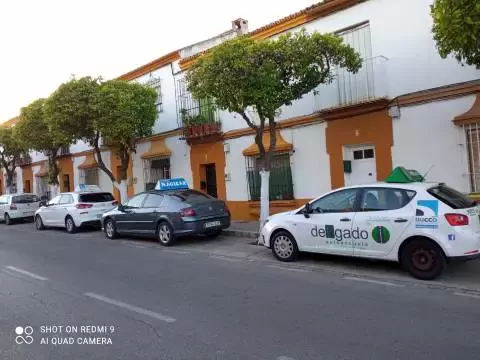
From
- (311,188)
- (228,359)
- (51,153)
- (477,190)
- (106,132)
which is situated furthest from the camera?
(51,153)

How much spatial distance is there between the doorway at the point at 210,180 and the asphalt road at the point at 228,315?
8.56m

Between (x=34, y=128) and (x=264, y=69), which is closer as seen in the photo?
(x=264, y=69)

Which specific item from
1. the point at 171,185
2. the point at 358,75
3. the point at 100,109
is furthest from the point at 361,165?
the point at 100,109

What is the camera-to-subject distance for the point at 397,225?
711 centimetres

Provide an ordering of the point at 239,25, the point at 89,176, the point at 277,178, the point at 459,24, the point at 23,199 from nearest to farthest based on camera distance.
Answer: the point at 459,24, the point at 277,178, the point at 239,25, the point at 23,199, the point at 89,176

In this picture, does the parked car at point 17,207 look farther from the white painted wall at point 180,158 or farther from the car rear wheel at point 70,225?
the white painted wall at point 180,158

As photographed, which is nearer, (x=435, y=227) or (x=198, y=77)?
(x=435, y=227)

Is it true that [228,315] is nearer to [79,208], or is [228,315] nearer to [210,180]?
[79,208]

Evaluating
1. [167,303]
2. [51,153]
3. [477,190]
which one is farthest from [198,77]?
[51,153]

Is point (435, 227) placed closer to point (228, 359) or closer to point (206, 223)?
point (228, 359)

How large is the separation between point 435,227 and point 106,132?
12.0 meters

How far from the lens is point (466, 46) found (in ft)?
22.4

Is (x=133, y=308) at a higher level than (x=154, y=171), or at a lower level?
lower

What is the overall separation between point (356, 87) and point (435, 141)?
2507 mm
